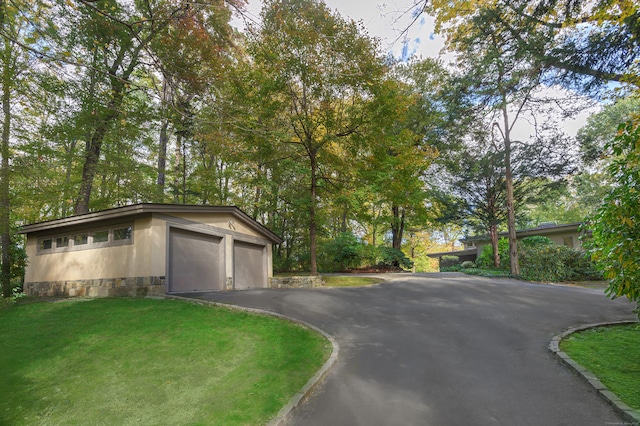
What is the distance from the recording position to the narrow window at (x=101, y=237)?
37.7 feet

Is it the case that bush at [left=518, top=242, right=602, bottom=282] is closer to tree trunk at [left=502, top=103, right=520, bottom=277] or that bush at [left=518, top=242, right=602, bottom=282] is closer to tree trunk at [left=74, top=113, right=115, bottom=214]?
tree trunk at [left=502, top=103, right=520, bottom=277]

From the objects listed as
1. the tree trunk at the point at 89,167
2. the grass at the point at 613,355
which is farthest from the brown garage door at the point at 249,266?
the grass at the point at 613,355

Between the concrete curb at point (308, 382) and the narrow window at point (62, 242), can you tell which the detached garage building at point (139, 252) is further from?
the concrete curb at point (308, 382)

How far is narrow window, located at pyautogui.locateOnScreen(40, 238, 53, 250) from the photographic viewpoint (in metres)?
13.0

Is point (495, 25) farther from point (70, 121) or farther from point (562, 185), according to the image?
point (70, 121)

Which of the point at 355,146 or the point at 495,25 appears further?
the point at 355,146

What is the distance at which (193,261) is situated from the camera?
12.0m

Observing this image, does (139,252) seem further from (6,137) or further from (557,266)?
(557,266)

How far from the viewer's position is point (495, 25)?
1007 centimetres

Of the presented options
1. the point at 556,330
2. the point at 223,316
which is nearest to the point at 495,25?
the point at 556,330

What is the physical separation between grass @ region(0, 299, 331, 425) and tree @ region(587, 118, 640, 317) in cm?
458

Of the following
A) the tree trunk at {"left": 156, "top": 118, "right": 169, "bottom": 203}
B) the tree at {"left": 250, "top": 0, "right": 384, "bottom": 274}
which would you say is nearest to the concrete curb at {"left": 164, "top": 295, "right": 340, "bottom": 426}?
the tree at {"left": 250, "top": 0, "right": 384, "bottom": 274}

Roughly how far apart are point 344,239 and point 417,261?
2230cm

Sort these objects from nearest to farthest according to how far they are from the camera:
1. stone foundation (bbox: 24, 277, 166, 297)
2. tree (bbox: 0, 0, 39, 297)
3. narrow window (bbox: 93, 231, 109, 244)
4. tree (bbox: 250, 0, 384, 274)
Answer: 1. tree (bbox: 0, 0, 39, 297)
2. stone foundation (bbox: 24, 277, 166, 297)
3. narrow window (bbox: 93, 231, 109, 244)
4. tree (bbox: 250, 0, 384, 274)
